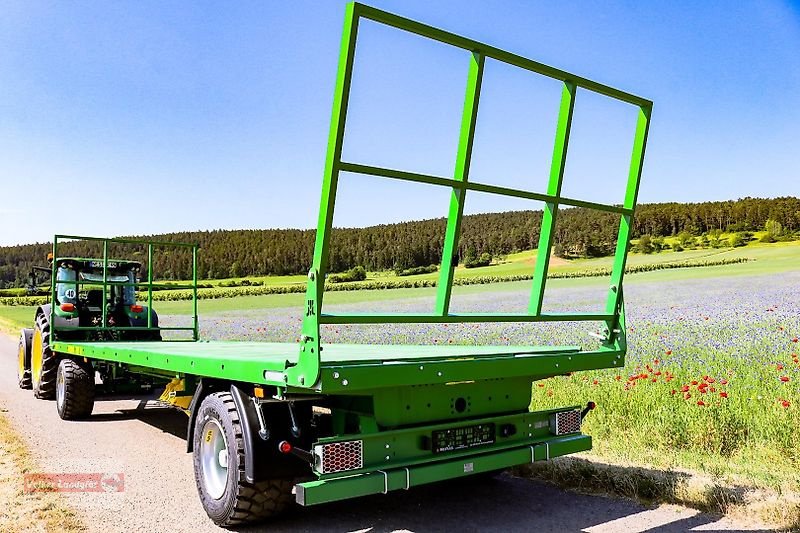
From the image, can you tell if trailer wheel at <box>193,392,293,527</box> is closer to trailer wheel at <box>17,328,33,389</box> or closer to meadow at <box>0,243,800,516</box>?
meadow at <box>0,243,800,516</box>

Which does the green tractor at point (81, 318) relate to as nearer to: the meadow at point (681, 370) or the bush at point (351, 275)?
the meadow at point (681, 370)

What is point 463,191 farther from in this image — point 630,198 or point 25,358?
point 25,358

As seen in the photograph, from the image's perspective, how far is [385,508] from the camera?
507 centimetres

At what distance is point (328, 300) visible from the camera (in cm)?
400

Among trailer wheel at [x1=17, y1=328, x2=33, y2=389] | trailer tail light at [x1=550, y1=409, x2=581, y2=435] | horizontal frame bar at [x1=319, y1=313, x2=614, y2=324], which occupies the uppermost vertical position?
horizontal frame bar at [x1=319, y1=313, x2=614, y2=324]

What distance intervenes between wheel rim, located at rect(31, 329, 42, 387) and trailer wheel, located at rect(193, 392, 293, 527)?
20.9 feet

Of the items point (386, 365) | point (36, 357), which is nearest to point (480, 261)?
point (386, 365)

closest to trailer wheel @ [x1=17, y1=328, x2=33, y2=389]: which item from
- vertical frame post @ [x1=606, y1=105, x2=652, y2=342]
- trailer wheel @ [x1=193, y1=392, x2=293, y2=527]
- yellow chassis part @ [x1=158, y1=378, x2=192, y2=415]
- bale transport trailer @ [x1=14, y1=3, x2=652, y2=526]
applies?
yellow chassis part @ [x1=158, y1=378, x2=192, y2=415]

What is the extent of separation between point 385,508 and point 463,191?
2436 mm

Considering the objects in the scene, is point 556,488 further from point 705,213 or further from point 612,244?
point 705,213

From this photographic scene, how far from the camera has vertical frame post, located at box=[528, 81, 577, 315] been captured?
466 centimetres

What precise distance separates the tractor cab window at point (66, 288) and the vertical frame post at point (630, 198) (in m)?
8.01

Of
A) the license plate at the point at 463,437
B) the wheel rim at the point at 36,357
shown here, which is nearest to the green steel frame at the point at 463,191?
the license plate at the point at 463,437

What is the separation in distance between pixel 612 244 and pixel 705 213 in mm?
17602
